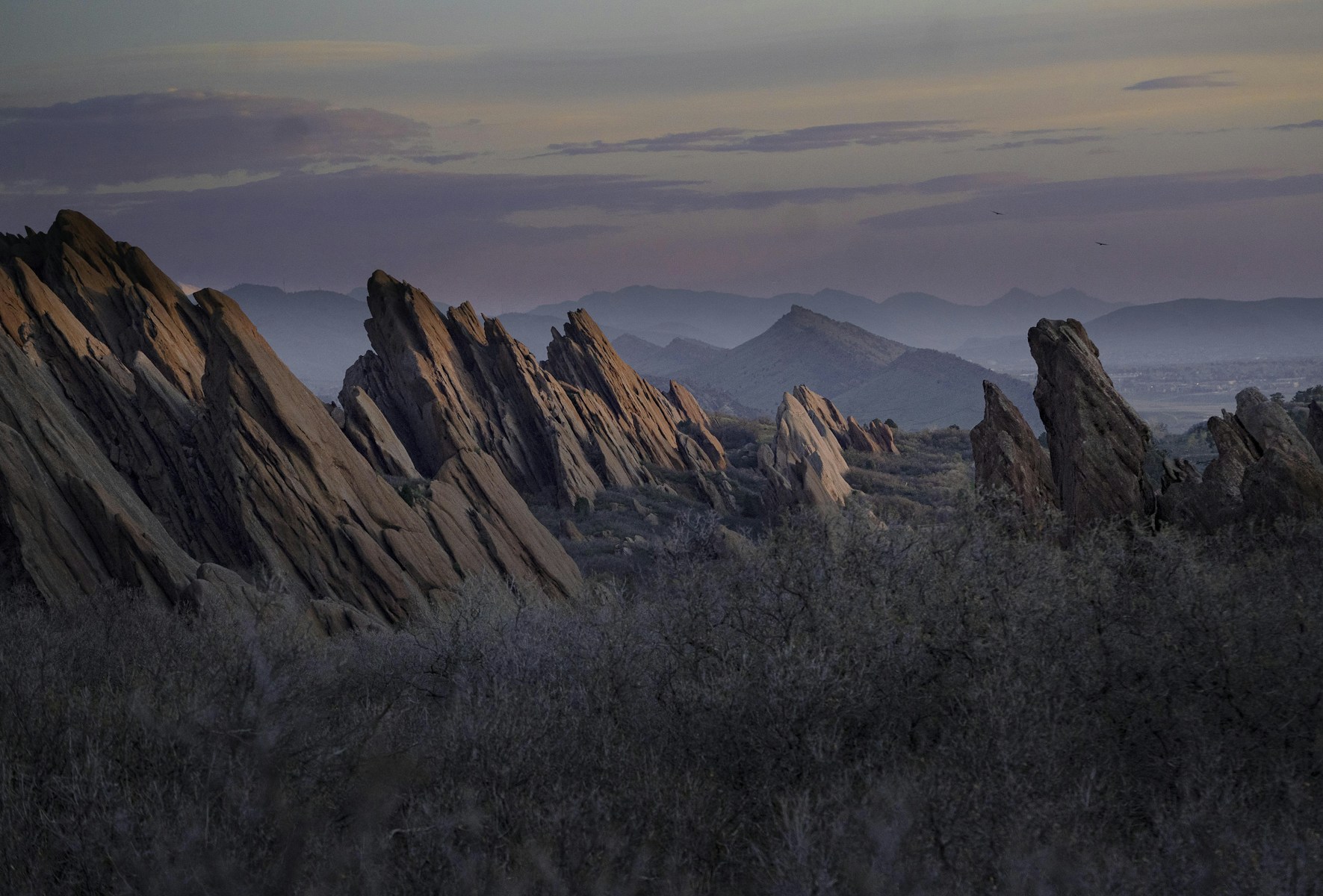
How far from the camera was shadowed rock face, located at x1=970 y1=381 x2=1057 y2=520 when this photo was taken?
34688 mm

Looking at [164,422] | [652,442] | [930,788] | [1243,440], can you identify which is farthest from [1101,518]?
[652,442]

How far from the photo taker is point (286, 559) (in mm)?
35969

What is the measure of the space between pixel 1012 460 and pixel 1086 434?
2.49 meters

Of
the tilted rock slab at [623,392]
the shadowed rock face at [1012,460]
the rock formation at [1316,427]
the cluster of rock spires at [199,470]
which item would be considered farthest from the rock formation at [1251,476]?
the tilted rock slab at [623,392]

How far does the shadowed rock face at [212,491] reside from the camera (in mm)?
30469

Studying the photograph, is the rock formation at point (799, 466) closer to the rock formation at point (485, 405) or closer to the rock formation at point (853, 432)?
the rock formation at point (485, 405)

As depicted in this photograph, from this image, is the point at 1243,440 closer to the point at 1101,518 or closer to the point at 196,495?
the point at 1101,518

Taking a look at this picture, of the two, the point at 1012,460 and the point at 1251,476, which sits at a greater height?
the point at 1251,476

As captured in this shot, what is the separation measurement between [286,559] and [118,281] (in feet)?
108

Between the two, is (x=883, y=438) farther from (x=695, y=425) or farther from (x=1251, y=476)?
(x=1251, y=476)

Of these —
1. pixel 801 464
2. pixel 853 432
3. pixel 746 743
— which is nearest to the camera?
pixel 746 743

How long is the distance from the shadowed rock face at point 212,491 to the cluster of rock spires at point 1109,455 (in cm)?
1859

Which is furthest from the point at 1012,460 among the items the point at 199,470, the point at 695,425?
the point at 695,425

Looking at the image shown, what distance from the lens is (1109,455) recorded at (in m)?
34.0
